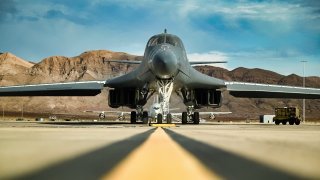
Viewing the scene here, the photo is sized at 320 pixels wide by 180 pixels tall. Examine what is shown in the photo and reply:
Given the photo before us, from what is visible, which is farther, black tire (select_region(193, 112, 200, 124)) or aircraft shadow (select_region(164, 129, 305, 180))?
black tire (select_region(193, 112, 200, 124))

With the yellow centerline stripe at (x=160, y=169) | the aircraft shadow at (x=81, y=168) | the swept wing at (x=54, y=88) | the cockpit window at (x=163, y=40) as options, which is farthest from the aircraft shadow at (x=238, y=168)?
the swept wing at (x=54, y=88)

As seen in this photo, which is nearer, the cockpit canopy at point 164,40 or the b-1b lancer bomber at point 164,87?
the b-1b lancer bomber at point 164,87

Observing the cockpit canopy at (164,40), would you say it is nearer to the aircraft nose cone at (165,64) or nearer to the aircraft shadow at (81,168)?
the aircraft nose cone at (165,64)

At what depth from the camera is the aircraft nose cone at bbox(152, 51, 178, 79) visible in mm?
22422

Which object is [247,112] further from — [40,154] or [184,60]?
[40,154]

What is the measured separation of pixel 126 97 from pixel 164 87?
4059 mm

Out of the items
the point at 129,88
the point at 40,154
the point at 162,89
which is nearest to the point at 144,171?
the point at 40,154

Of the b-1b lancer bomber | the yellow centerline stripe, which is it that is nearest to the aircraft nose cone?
the b-1b lancer bomber

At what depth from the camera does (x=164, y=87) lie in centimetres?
2428

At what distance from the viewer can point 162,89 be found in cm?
2431

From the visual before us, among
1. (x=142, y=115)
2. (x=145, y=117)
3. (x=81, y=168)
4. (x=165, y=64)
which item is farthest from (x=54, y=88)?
(x=81, y=168)

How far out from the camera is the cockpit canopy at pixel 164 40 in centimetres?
2483

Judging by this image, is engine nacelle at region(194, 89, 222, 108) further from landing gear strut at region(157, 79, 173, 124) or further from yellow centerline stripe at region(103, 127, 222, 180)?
yellow centerline stripe at region(103, 127, 222, 180)

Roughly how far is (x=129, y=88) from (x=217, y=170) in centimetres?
2343
